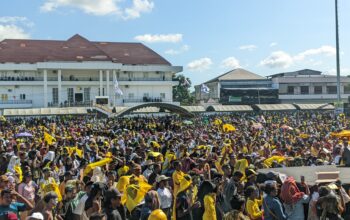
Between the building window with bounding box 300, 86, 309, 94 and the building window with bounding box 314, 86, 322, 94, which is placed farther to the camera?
the building window with bounding box 314, 86, 322, 94

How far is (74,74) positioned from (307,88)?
36226 mm

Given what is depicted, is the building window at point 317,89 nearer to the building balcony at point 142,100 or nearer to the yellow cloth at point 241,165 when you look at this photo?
the building balcony at point 142,100

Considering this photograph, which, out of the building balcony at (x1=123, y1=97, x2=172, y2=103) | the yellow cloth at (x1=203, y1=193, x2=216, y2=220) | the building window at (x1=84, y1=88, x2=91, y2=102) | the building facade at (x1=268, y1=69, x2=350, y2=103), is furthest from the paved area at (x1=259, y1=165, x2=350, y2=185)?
the building facade at (x1=268, y1=69, x2=350, y2=103)

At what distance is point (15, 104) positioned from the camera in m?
58.2

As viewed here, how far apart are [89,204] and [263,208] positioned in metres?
2.49

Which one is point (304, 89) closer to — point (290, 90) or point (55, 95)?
point (290, 90)

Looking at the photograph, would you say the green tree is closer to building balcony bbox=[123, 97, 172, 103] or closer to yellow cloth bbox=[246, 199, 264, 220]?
building balcony bbox=[123, 97, 172, 103]

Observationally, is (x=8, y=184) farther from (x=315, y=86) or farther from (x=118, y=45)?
(x=315, y=86)

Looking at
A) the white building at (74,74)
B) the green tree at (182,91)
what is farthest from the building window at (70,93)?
the green tree at (182,91)

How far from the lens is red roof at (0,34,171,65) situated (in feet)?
199

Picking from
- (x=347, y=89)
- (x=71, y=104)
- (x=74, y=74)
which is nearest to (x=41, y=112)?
(x=71, y=104)

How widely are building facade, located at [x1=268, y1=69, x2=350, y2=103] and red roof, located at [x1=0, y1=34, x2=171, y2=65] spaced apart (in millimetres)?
18749

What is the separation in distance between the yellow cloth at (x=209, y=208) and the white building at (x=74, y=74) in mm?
52811

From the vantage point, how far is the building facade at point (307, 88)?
2857 inches
